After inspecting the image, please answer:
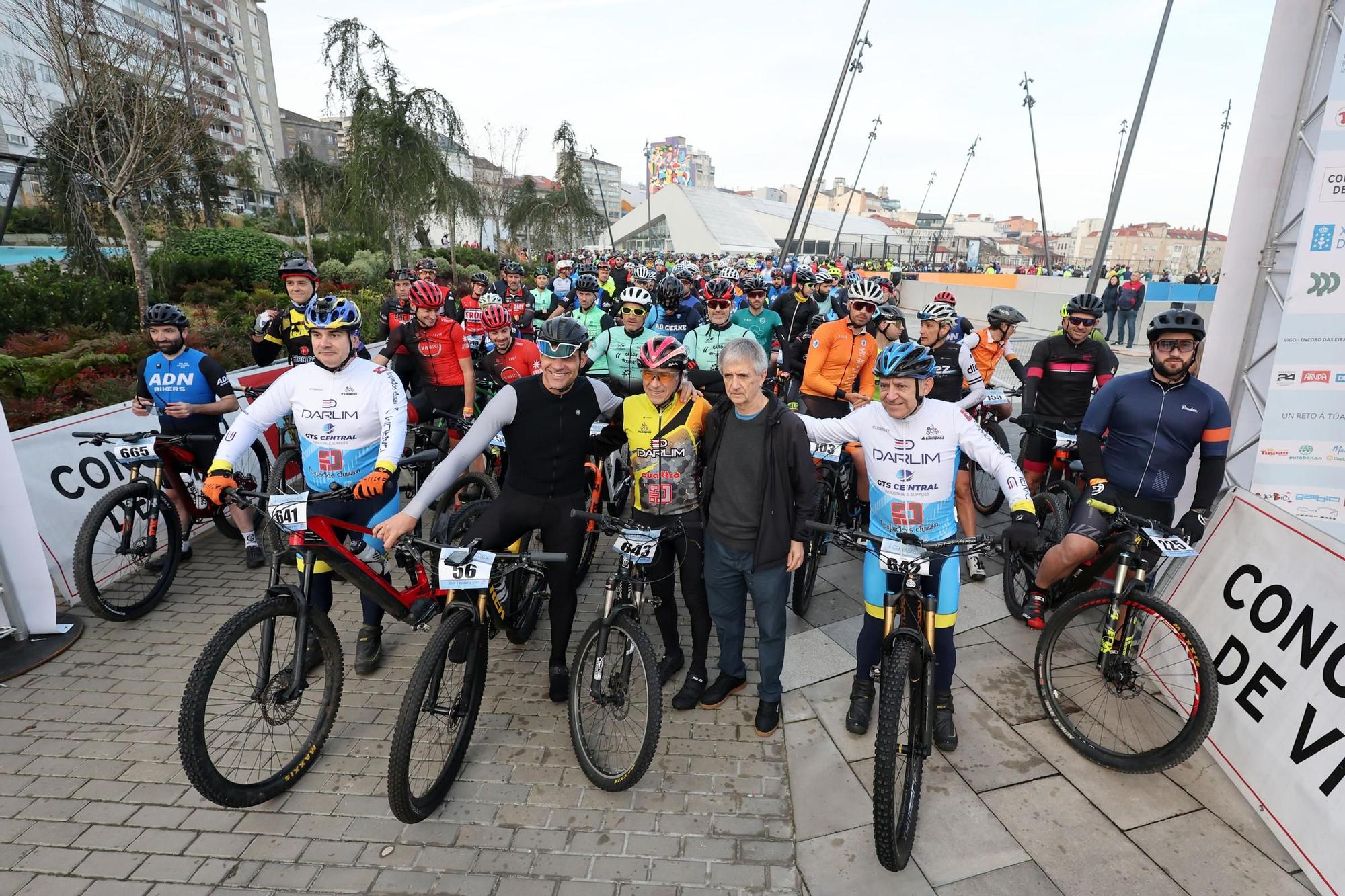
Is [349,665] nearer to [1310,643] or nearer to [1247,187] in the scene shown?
[1310,643]

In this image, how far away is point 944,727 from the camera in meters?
3.98

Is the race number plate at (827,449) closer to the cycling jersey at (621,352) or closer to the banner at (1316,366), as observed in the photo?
the banner at (1316,366)

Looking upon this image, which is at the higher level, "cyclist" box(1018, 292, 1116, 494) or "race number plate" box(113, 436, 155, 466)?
"cyclist" box(1018, 292, 1116, 494)

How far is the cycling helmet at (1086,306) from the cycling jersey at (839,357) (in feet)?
5.73

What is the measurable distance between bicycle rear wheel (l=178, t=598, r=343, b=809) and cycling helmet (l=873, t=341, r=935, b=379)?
10.9 feet

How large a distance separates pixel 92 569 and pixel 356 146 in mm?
18293

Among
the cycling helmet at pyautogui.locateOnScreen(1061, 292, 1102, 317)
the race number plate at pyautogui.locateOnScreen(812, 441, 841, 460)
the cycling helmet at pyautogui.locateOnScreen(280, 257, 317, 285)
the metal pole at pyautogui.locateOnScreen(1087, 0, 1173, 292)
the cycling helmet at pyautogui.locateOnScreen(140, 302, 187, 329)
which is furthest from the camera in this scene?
the metal pole at pyautogui.locateOnScreen(1087, 0, 1173, 292)

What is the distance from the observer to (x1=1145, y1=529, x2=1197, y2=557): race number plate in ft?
12.1

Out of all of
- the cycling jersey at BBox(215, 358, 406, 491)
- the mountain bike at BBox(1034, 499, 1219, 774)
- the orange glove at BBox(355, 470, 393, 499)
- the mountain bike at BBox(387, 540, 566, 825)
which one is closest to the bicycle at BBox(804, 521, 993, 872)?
the mountain bike at BBox(1034, 499, 1219, 774)

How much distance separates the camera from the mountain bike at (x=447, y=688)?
3.21 meters

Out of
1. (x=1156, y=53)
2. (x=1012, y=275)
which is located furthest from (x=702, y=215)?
(x=1156, y=53)

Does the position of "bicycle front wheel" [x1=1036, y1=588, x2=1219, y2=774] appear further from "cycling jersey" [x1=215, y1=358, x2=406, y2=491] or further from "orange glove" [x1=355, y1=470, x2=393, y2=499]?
"cycling jersey" [x1=215, y1=358, x2=406, y2=491]

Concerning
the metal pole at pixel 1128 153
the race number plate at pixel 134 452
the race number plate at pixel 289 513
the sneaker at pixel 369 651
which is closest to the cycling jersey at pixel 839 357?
the sneaker at pixel 369 651

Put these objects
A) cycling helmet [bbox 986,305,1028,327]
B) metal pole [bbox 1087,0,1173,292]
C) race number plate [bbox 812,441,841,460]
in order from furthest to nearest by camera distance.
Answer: metal pole [bbox 1087,0,1173,292]
cycling helmet [bbox 986,305,1028,327]
race number plate [bbox 812,441,841,460]
